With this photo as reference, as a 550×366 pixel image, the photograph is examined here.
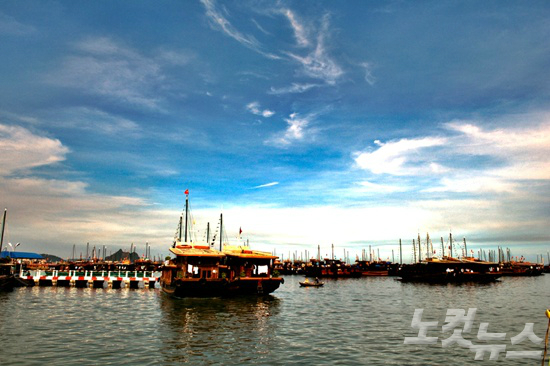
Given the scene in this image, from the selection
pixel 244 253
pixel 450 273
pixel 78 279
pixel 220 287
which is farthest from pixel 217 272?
pixel 450 273

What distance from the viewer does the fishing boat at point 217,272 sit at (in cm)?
4553

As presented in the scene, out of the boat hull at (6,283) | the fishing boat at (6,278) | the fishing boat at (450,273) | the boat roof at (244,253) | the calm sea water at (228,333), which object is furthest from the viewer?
the fishing boat at (450,273)

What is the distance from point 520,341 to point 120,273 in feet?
205

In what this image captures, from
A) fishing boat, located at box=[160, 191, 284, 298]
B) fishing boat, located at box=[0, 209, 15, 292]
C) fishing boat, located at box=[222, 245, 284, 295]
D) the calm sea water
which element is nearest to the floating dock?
fishing boat, located at box=[0, 209, 15, 292]

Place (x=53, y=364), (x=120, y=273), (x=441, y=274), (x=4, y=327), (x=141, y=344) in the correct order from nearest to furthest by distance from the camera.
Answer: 1. (x=53, y=364)
2. (x=141, y=344)
3. (x=4, y=327)
4. (x=120, y=273)
5. (x=441, y=274)

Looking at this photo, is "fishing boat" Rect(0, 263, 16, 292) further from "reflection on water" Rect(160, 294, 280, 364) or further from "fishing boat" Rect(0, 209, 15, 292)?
"reflection on water" Rect(160, 294, 280, 364)

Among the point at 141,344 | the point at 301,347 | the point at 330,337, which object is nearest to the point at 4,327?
the point at 141,344

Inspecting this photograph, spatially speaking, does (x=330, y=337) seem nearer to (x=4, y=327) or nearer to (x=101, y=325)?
→ (x=101, y=325)

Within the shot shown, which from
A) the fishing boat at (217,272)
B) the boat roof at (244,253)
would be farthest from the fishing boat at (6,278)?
the boat roof at (244,253)

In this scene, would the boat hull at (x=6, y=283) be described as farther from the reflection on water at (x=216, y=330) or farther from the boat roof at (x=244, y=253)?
the boat roof at (x=244, y=253)

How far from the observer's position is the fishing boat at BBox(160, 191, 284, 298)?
149 ft

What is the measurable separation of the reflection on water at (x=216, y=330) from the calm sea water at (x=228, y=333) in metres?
0.07

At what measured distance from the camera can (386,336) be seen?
87.2 feet

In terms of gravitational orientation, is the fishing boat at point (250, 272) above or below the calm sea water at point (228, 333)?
above
